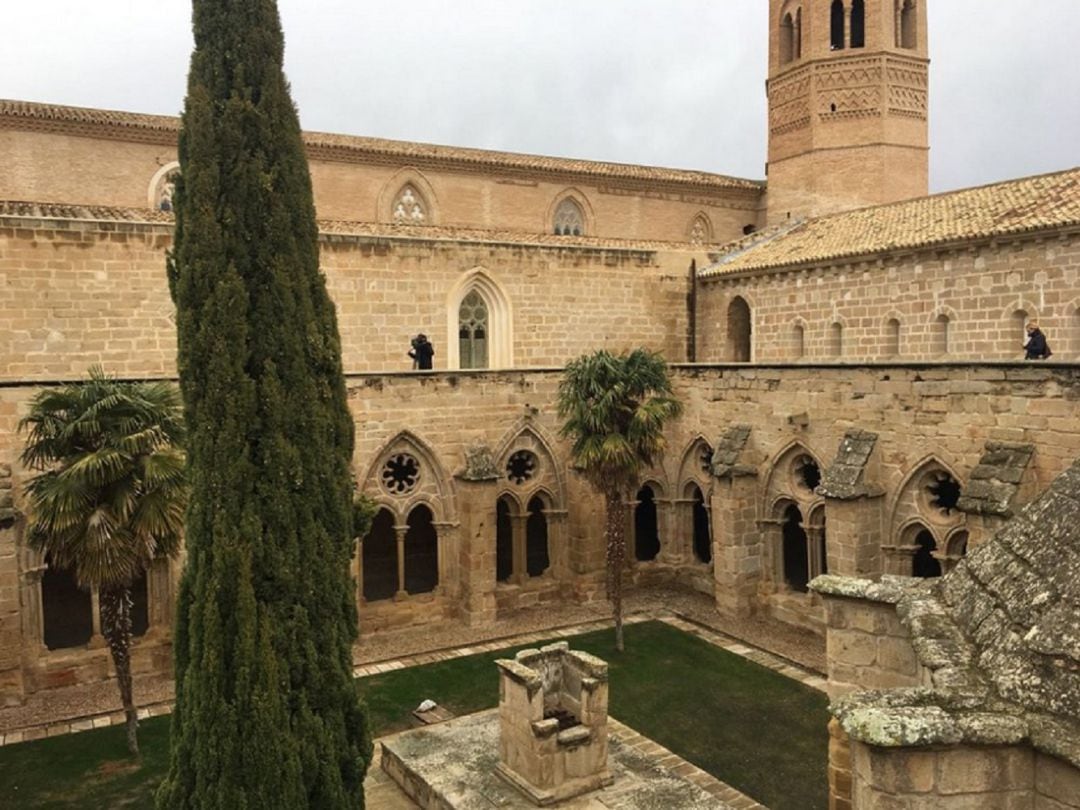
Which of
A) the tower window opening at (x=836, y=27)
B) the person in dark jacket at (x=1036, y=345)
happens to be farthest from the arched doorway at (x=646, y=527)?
the tower window opening at (x=836, y=27)

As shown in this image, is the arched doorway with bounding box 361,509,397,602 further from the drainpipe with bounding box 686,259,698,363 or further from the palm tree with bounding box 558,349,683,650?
the drainpipe with bounding box 686,259,698,363

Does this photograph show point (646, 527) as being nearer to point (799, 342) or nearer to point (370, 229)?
point (799, 342)

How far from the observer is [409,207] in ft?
74.7

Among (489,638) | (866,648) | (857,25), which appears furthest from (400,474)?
(857,25)

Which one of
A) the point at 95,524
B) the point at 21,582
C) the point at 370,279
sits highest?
the point at 370,279

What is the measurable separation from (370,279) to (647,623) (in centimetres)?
858

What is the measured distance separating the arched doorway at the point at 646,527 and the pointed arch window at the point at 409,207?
32.6 feet

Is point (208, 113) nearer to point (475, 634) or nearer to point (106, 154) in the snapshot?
point (475, 634)

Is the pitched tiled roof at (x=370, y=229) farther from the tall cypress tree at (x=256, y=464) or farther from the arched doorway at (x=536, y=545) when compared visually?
the tall cypress tree at (x=256, y=464)

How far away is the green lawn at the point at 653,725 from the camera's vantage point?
926cm

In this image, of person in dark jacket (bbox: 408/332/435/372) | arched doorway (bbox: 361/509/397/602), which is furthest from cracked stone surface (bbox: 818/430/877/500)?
arched doorway (bbox: 361/509/397/602)

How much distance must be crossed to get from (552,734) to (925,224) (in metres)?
13.1

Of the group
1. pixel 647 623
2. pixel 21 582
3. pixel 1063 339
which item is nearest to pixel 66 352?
pixel 21 582

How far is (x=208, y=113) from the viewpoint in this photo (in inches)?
285
